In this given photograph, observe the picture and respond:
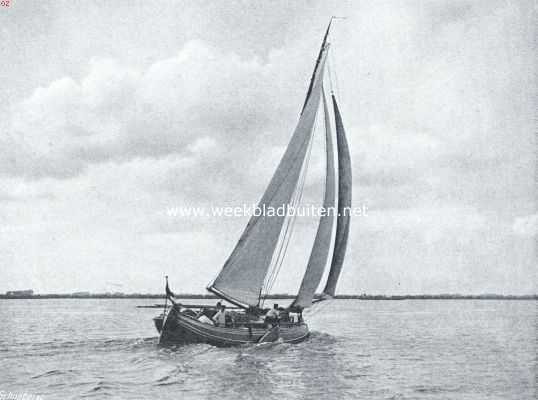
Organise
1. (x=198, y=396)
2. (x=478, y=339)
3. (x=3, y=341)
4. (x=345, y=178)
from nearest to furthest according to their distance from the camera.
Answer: (x=198, y=396) < (x=345, y=178) < (x=3, y=341) < (x=478, y=339)

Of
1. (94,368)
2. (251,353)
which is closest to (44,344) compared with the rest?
(94,368)

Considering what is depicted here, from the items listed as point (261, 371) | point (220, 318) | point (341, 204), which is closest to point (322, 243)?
point (341, 204)

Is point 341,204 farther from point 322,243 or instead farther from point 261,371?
point 261,371

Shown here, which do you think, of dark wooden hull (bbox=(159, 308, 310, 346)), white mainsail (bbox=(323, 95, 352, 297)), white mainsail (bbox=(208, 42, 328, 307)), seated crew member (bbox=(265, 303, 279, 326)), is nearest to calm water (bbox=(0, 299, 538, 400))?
dark wooden hull (bbox=(159, 308, 310, 346))

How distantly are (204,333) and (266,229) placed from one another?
4594mm

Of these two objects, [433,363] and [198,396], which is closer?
[198,396]

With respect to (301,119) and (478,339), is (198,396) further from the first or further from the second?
(478,339)

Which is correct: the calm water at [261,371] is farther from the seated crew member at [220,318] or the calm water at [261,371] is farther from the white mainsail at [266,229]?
the white mainsail at [266,229]

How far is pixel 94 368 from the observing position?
1734 cm

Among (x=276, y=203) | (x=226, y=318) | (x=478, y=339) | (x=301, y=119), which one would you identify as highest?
(x=301, y=119)

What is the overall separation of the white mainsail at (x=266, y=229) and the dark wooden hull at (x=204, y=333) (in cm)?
117

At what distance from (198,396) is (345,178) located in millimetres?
11428

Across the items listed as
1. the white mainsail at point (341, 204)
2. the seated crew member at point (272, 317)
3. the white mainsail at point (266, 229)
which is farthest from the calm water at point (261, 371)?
the white mainsail at point (341, 204)

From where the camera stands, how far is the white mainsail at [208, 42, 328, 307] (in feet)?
68.0
